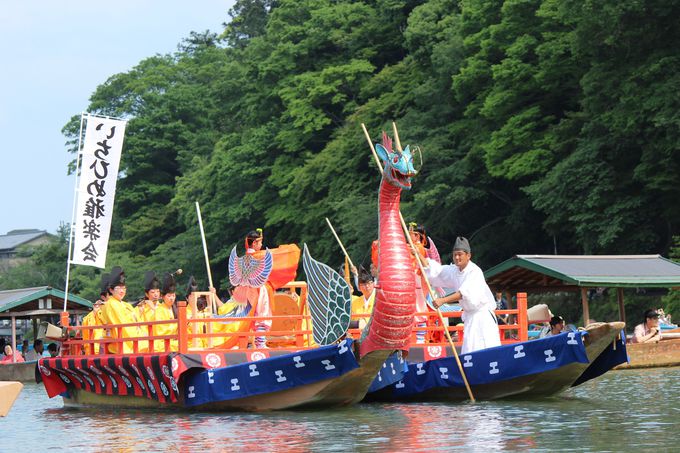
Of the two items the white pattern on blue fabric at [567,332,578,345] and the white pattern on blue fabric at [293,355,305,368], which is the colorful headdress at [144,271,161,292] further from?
the white pattern on blue fabric at [567,332,578,345]

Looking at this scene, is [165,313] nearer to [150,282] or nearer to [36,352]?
[150,282]

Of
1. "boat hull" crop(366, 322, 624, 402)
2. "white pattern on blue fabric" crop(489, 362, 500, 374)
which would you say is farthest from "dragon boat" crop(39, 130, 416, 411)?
"white pattern on blue fabric" crop(489, 362, 500, 374)

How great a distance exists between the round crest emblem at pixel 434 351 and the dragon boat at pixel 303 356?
0.93 metres

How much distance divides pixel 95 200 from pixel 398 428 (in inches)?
373

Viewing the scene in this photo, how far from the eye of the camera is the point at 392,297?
1491cm

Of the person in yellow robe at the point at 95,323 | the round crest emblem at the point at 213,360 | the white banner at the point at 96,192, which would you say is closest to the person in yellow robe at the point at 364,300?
Answer: the round crest emblem at the point at 213,360

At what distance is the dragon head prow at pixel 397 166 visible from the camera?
15195 mm

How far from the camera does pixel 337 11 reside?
51.0 meters

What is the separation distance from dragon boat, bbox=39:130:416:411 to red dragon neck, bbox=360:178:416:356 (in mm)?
11

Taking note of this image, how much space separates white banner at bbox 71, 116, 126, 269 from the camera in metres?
21.5

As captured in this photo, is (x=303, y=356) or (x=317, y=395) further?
(x=317, y=395)

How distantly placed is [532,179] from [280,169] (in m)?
13.5

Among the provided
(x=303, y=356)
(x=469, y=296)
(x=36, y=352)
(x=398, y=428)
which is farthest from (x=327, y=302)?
(x=36, y=352)

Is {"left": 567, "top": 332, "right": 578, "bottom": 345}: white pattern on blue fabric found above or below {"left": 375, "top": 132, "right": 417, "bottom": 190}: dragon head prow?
below
